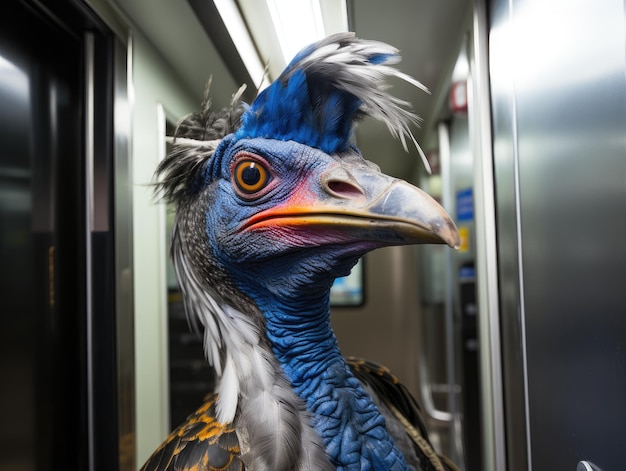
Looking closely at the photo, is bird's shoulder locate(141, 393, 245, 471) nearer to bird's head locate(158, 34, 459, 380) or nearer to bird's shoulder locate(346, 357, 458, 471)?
bird's head locate(158, 34, 459, 380)

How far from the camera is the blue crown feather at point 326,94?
0.66 metres

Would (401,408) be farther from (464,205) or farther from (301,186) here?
(464,205)

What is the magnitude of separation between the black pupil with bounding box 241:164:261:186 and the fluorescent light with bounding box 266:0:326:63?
0.75 ft

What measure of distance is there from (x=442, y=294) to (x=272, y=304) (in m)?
1.78

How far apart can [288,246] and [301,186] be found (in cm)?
9

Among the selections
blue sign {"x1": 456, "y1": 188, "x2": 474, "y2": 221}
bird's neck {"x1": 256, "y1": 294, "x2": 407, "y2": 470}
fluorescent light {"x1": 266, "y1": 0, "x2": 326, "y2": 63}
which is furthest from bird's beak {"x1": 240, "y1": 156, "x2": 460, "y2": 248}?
blue sign {"x1": 456, "y1": 188, "x2": 474, "y2": 221}

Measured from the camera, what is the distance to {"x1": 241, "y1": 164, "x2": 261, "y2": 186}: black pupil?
69 centimetres

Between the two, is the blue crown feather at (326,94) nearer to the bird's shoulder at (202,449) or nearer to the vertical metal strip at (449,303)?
the bird's shoulder at (202,449)

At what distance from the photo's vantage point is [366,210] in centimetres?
58

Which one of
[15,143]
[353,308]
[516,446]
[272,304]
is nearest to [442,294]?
[353,308]

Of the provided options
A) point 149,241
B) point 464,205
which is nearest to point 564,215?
point 149,241

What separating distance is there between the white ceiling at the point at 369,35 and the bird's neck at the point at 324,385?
0.31m

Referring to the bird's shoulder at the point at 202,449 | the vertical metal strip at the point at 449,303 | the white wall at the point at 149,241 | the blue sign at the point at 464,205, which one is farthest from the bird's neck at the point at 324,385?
the vertical metal strip at the point at 449,303

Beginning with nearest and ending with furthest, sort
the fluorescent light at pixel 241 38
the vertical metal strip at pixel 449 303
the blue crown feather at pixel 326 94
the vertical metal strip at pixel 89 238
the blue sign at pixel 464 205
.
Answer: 1. the blue crown feather at pixel 326 94
2. the fluorescent light at pixel 241 38
3. the vertical metal strip at pixel 89 238
4. the blue sign at pixel 464 205
5. the vertical metal strip at pixel 449 303
